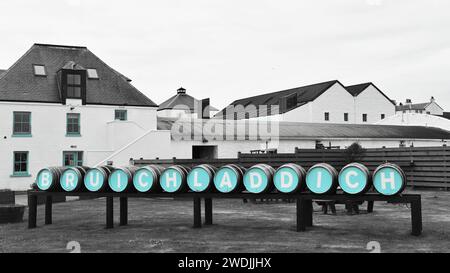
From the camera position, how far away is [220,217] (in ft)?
49.2

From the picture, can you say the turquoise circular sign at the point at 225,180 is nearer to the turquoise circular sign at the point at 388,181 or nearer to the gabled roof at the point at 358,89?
the turquoise circular sign at the point at 388,181

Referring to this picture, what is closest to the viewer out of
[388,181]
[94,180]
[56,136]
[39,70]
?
[388,181]

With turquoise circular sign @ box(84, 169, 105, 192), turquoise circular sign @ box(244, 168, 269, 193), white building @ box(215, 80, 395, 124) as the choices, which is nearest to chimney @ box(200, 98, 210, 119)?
white building @ box(215, 80, 395, 124)

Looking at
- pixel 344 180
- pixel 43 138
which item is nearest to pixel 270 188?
pixel 344 180

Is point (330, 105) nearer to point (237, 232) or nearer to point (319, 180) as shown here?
point (237, 232)

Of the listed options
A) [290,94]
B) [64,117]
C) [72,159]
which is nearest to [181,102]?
[290,94]

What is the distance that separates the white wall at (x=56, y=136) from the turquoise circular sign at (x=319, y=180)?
24.5m

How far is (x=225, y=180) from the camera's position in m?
11.8

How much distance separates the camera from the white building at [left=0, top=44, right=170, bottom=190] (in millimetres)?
32031

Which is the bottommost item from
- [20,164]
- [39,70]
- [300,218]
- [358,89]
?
[300,218]

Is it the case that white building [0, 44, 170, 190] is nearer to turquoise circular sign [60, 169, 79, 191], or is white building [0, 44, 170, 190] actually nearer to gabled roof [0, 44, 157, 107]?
gabled roof [0, 44, 157, 107]

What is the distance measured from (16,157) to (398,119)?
135 ft

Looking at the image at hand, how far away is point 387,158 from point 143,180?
17.7 meters
